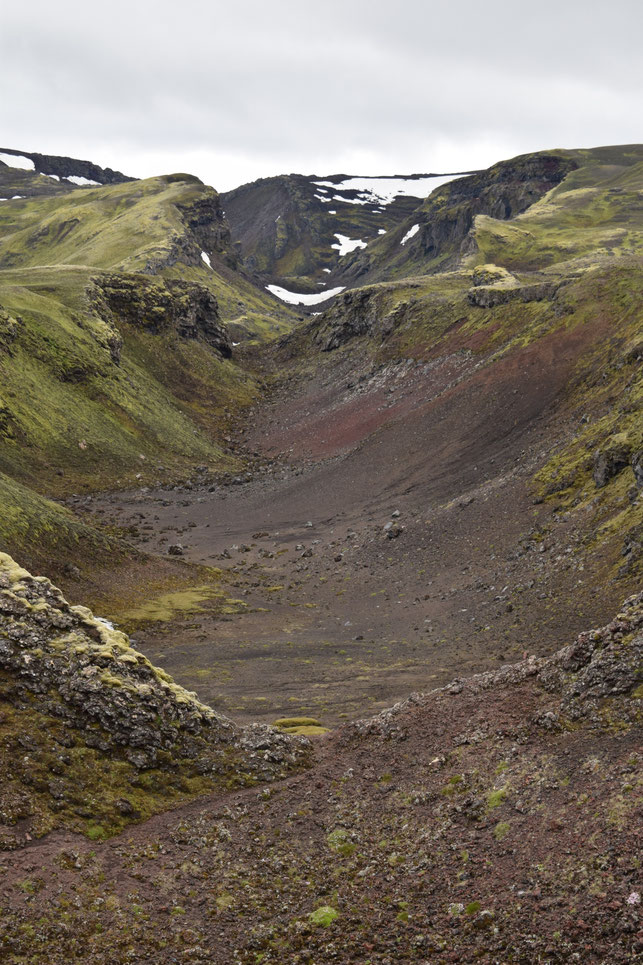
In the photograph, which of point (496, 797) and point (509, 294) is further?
point (509, 294)

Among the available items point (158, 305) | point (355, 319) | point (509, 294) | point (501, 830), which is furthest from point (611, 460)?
point (158, 305)

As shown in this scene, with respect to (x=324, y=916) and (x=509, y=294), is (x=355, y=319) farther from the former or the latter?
(x=324, y=916)

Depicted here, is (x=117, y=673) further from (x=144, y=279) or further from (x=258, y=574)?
(x=144, y=279)

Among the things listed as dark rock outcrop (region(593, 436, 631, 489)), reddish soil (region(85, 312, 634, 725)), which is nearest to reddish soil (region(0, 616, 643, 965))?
reddish soil (region(85, 312, 634, 725))

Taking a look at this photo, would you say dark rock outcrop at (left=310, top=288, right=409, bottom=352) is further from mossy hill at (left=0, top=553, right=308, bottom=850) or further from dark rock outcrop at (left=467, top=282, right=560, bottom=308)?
mossy hill at (left=0, top=553, right=308, bottom=850)

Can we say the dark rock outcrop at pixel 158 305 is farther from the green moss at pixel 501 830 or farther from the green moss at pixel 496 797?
the green moss at pixel 501 830

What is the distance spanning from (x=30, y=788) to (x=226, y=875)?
5.85 m

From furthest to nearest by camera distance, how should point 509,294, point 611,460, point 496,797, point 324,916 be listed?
point 509,294, point 611,460, point 496,797, point 324,916

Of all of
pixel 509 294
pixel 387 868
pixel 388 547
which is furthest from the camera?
pixel 509 294

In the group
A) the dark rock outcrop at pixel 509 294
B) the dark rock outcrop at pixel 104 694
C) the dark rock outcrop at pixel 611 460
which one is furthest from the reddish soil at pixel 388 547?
the dark rock outcrop at pixel 509 294

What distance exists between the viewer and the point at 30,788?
16938mm

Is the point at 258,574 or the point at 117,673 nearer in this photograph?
the point at 117,673

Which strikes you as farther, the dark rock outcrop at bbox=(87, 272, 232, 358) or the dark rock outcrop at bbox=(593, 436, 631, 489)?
the dark rock outcrop at bbox=(87, 272, 232, 358)

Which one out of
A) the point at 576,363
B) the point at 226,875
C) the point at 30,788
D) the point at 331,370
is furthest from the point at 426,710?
the point at 331,370
